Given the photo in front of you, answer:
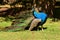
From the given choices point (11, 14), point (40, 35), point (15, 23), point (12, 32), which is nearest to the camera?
point (40, 35)

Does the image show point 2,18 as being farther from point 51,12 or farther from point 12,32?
point 12,32

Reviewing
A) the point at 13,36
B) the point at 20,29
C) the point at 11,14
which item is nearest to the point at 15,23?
the point at 20,29

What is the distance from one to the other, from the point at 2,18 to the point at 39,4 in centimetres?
237

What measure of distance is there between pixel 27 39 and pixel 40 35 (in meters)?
0.83

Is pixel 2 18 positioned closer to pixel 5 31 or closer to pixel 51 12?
pixel 51 12

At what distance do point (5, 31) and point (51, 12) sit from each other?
4.46 metres

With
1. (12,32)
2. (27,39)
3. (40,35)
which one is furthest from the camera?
(12,32)

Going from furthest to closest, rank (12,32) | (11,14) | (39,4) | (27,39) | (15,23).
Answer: (11,14) → (39,4) → (15,23) → (12,32) → (27,39)

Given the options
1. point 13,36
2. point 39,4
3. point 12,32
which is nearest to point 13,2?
point 39,4

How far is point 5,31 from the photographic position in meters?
Result: 9.54

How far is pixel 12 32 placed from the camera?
30.4 feet

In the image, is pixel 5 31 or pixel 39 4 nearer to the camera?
pixel 5 31

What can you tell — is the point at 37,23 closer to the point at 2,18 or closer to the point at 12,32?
the point at 12,32

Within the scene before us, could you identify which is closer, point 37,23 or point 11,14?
point 37,23
